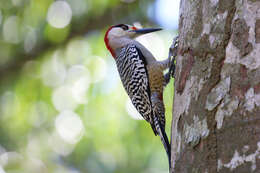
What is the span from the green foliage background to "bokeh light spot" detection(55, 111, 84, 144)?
0.02 metres

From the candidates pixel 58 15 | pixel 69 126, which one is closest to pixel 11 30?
pixel 58 15

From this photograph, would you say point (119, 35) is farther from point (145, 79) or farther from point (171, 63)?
point (171, 63)

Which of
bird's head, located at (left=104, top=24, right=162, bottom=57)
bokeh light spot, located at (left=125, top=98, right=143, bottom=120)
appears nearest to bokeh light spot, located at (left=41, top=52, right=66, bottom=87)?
bokeh light spot, located at (left=125, top=98, right=143, bottom=120)

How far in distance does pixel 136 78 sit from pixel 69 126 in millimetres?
2818

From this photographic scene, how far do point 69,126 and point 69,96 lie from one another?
526 mm

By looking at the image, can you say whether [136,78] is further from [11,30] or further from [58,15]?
[11,30]

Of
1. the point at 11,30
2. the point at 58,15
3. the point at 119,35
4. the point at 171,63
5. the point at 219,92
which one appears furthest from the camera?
the point at 11,30

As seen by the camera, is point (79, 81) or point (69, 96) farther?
point (69, 96)

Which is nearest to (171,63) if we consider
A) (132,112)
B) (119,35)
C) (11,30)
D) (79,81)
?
(119,35)

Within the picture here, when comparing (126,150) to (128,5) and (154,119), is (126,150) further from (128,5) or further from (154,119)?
(154,119)

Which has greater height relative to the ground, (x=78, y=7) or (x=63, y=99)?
(x=78, y=7)

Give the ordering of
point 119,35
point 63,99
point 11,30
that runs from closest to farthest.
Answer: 1. point 119,35
2. point 11,30
3. point 63,99

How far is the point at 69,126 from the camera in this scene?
685 centimetres

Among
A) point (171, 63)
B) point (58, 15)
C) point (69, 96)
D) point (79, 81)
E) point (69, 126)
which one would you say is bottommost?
point (69, 126)
